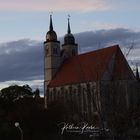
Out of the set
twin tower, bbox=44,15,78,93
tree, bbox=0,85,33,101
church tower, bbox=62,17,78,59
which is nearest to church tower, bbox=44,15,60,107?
twin tower, bbox=44,15,78,93

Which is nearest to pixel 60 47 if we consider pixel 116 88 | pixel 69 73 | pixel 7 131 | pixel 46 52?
pixel 46 52

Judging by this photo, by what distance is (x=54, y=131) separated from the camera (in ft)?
141

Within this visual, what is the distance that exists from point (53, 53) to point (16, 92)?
73.6ft

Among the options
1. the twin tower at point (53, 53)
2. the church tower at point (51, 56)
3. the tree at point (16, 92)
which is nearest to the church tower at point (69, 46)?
the twin tower at point (53, 53)

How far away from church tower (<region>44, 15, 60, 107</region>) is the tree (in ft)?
42.4

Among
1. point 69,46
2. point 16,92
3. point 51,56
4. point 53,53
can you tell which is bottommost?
point 16,92

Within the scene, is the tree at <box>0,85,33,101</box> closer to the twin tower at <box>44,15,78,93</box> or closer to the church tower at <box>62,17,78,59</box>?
the twin tower at <box>44,15,78,93</box>

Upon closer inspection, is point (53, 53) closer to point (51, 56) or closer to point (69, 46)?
point (51, 56)

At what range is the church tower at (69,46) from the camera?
94.2m

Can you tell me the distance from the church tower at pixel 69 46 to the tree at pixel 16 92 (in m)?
18.0

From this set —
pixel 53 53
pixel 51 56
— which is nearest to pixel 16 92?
pixel 51 56

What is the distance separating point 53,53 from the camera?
93.1m

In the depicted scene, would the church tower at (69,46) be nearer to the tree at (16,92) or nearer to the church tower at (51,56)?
the church tower at (51,56)

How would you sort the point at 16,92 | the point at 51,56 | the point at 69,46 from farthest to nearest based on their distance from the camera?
the point at 69,46
the point at 51,56
the point at 16,92
